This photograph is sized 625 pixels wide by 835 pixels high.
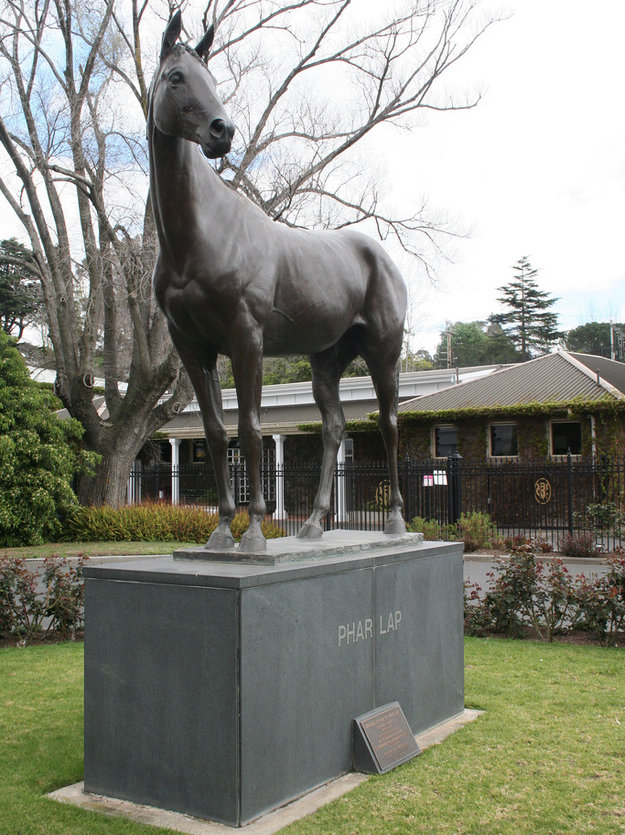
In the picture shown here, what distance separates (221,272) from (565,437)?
22758mm

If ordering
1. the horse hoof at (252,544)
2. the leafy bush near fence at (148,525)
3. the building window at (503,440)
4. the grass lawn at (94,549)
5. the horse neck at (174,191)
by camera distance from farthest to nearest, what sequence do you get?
the building window at (503,440) < the leafy bush near fence at (148,525) < the grass lawn at (94,549) < the horse hoof at (252,544) < the horse neck at (174,191)

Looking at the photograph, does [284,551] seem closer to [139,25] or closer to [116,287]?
[116,287]

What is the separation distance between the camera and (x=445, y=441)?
27656 millimetres

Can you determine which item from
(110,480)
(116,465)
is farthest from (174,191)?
(110,480)

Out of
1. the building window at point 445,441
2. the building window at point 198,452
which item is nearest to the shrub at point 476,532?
the building window at point 445,441

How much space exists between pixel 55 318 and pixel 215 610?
1815cm

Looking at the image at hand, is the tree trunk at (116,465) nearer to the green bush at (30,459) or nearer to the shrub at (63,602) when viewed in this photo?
the green bush at (30,459)

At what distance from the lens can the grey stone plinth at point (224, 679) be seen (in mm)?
3869

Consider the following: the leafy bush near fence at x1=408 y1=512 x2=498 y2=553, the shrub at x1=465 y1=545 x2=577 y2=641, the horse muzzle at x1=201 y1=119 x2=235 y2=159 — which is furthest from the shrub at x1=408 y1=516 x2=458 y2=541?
the horse muzzle at x1=201 y1=119 x2=235 y2=159

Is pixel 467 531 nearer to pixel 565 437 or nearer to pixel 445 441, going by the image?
pixel 565 437

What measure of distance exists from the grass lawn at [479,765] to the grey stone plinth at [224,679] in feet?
0.96

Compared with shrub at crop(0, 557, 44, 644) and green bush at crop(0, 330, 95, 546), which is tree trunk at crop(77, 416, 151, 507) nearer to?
green bush at crop(0, 330, 95, 546)

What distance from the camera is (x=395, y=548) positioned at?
5465 mm

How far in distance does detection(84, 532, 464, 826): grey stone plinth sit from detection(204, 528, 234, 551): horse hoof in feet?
0.56
